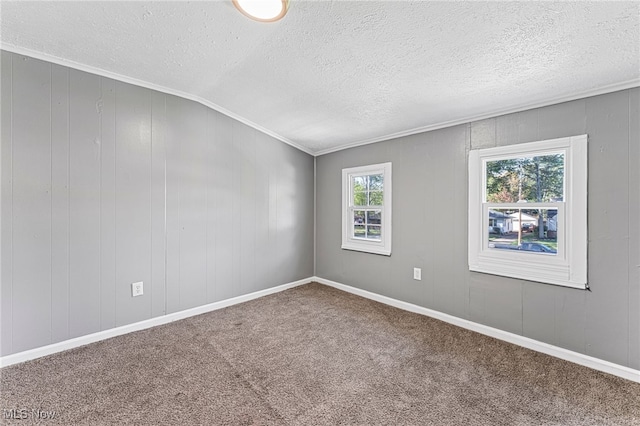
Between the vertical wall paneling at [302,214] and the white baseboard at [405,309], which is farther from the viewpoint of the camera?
the vertical wall paneling at [302,214]

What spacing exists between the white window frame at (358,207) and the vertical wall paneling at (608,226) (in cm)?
170

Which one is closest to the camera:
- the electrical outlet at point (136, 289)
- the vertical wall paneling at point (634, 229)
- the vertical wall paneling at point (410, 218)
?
the vertical wall paneling at point (634, 229)

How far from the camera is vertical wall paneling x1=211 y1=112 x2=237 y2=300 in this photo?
308 centimetres

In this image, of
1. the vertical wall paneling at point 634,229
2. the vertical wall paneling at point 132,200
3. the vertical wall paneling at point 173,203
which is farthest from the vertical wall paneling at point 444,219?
the vertical wall paneling at point 132,200

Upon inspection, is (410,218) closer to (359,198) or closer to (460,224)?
(460,224)

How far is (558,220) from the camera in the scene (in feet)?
7.10

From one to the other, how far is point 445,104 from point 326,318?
7.46 feet

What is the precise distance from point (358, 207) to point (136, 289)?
2554 mm

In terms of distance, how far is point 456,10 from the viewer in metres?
1.41

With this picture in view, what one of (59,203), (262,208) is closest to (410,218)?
(262,208)

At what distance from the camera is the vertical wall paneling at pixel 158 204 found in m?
2.63

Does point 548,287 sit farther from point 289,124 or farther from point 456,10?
point 289,124

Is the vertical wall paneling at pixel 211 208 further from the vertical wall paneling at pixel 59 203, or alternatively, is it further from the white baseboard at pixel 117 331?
the vertical wall paneling at pixel 59 203

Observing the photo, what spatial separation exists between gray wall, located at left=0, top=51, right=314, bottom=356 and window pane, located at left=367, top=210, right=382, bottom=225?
1320mm
